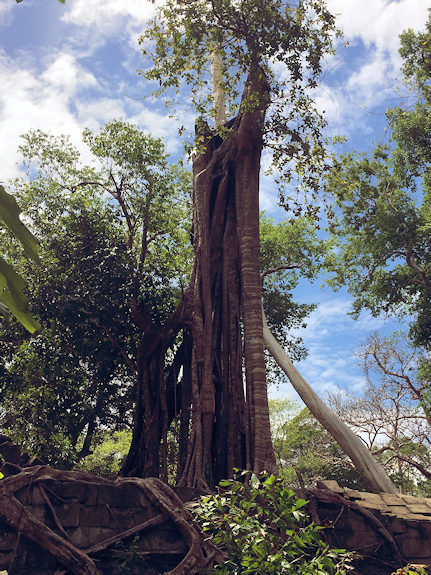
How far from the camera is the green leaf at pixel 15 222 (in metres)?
0.80

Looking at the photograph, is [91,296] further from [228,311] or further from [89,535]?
[89,535]

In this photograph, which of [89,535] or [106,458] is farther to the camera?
[106,458]

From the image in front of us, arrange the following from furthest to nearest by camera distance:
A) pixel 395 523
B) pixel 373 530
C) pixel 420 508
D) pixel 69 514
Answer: pixel 420 508 < pixel 395 523 < pixel 373 530 < pixel 69 514

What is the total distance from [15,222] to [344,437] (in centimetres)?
878

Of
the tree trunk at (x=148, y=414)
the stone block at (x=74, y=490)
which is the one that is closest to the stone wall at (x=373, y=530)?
the stone block at (x=74, y=490)

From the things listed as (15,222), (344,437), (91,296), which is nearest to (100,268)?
(91,296)

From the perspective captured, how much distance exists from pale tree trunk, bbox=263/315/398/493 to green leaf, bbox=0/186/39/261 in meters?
8.59

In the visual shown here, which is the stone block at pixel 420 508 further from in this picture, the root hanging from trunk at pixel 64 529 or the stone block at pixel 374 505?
the root hanging from trunk at pixel 64 529

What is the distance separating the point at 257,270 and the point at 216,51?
10.3 feet

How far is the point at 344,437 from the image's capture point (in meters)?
8.84

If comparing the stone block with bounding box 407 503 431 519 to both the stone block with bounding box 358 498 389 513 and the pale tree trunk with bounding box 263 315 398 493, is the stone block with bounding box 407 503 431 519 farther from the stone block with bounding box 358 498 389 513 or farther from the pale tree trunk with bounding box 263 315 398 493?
the pale tree trunk with bounding box 263 315 398 493

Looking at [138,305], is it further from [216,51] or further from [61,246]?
[216,51]

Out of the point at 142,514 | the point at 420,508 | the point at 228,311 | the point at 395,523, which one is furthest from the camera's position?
the point at 228,311

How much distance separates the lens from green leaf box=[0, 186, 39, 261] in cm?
80
